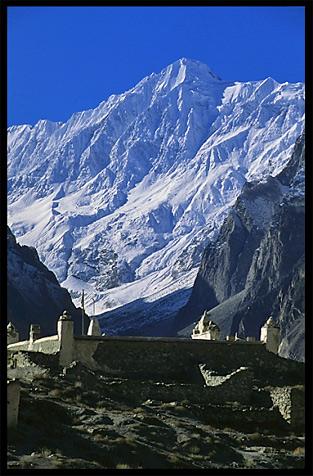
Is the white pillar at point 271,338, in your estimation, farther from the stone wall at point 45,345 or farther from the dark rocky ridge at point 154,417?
the stone wall at point 45,345

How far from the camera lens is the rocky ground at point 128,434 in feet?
128

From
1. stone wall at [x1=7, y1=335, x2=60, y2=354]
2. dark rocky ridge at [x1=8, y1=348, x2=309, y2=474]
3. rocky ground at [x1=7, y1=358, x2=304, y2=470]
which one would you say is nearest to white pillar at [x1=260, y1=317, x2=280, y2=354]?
dark rocky ridge at [x1=8, y1=348, x2=309, y2=474]

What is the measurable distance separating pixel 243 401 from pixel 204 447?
9439mm

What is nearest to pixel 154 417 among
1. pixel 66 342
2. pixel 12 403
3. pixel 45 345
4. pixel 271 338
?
pixel 12 403

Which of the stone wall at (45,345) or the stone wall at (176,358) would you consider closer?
the stone wall at (176,358)

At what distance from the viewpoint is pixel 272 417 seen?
48344mm

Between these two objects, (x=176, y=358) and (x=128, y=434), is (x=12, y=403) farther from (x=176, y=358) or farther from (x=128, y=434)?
(x=176, y=358)

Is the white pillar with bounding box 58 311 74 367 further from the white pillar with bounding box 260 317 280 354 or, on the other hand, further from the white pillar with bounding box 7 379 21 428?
the white pillar with bounding box 7 379 21 428

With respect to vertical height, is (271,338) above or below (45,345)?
above

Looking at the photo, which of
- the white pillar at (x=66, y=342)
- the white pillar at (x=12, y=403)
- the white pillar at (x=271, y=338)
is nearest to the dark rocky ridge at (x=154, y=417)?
the white pillar at (x=12, y=403)

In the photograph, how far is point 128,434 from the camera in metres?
41.8

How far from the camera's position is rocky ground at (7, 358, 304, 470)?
39.0m
